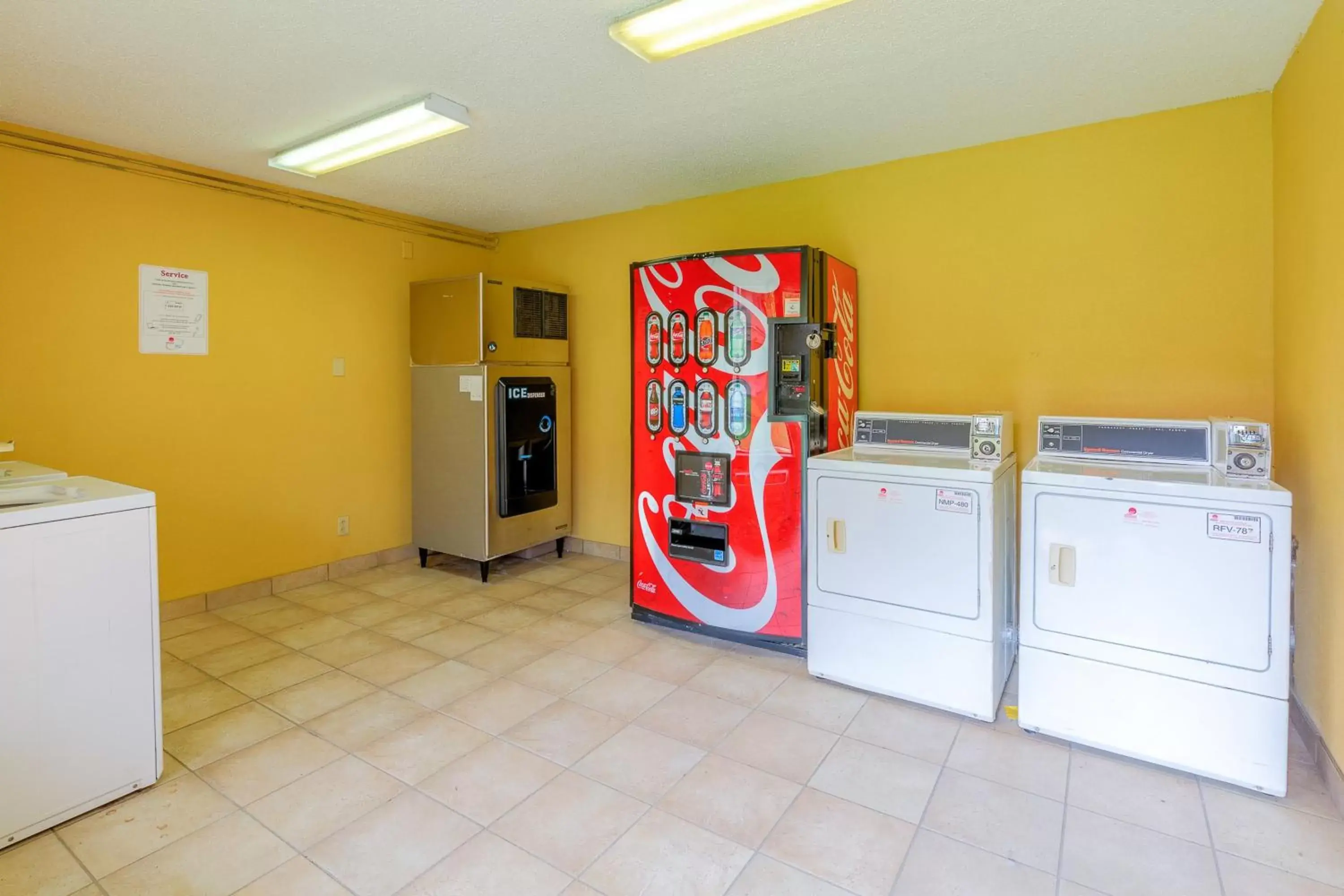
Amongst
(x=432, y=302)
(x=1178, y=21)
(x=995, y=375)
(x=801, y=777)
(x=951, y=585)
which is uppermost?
(x=1178, y=21)

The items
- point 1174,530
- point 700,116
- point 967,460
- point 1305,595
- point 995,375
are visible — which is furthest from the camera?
point 995,375

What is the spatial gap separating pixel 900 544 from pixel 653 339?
1.65 metres

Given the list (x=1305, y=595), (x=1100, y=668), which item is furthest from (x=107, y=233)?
(x=1305, y=595)

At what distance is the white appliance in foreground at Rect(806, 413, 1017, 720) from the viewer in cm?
255

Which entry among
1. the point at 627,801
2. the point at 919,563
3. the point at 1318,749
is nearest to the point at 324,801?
the point at 627,801

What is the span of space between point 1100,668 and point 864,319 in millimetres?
2093

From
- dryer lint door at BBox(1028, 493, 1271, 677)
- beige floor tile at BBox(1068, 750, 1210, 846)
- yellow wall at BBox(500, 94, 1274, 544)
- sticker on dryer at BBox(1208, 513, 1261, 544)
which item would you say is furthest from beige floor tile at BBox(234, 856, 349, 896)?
yellow wall at BBox(500, 94, 1274, 544)

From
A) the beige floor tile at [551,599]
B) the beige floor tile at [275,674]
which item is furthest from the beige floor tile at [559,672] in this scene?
the beige floor tile at [275,674]

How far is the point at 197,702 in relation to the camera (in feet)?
8.95

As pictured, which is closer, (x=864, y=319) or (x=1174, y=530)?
(x=1174, y=530)

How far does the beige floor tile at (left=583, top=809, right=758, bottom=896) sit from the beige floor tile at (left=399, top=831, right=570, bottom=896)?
0.11m

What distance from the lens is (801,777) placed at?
2.22 m

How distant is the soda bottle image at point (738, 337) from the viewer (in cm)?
320

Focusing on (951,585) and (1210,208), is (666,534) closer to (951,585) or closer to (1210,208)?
(951,585)
